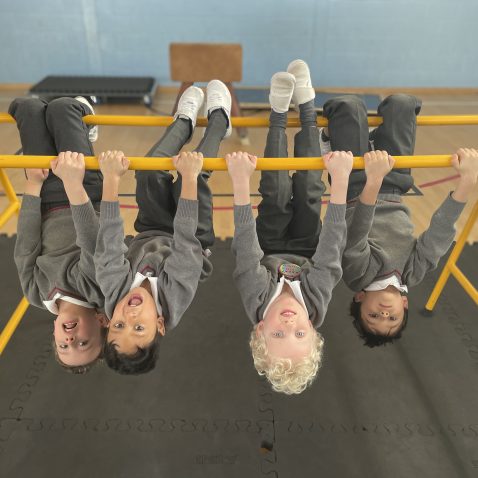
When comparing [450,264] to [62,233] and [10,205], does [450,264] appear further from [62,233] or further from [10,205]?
[10,205]

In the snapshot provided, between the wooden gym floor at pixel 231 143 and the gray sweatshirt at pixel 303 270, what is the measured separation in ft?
4.97

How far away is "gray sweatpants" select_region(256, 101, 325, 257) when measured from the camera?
1810 millimetres

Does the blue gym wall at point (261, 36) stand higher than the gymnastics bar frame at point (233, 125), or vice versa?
the gymnastics bar frame at point (233, 125)

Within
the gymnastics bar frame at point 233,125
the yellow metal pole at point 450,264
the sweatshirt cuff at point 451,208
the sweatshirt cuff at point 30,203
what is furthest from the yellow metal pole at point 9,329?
the yellow metal pole at point 450,264

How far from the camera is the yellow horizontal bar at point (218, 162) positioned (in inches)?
57.6

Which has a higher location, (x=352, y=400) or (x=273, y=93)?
(x=273, y=93)

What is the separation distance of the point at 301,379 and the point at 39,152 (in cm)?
141

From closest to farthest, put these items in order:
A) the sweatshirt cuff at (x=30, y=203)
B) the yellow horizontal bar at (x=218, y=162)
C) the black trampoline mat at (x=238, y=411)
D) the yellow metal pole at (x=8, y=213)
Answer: the yellow horizontal bar at (x=218, y=162)
the sweatshirt cuff at (x=30, y=203)
the black trampoline mat at (x=238, y=411)
the yellow metal pole at (x=8, y=213)

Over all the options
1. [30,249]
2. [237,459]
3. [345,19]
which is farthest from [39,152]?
[345,19]

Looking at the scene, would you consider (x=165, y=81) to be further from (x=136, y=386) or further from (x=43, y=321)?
(x=136, y=386)

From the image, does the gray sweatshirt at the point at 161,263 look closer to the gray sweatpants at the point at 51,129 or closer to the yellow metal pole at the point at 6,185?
the gray sweatpants at the point at 51,129

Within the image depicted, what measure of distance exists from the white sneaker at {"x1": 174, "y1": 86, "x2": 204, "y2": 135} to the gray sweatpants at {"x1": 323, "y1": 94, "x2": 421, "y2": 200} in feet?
1.92

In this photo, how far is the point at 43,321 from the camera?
2.40 metres

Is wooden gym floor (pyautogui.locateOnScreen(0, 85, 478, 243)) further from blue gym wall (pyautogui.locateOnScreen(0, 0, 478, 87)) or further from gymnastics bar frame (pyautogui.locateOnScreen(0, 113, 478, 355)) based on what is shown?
gymnastics bar frame (pyautogui.locateOnScreen(0, 113, 478, 355))
